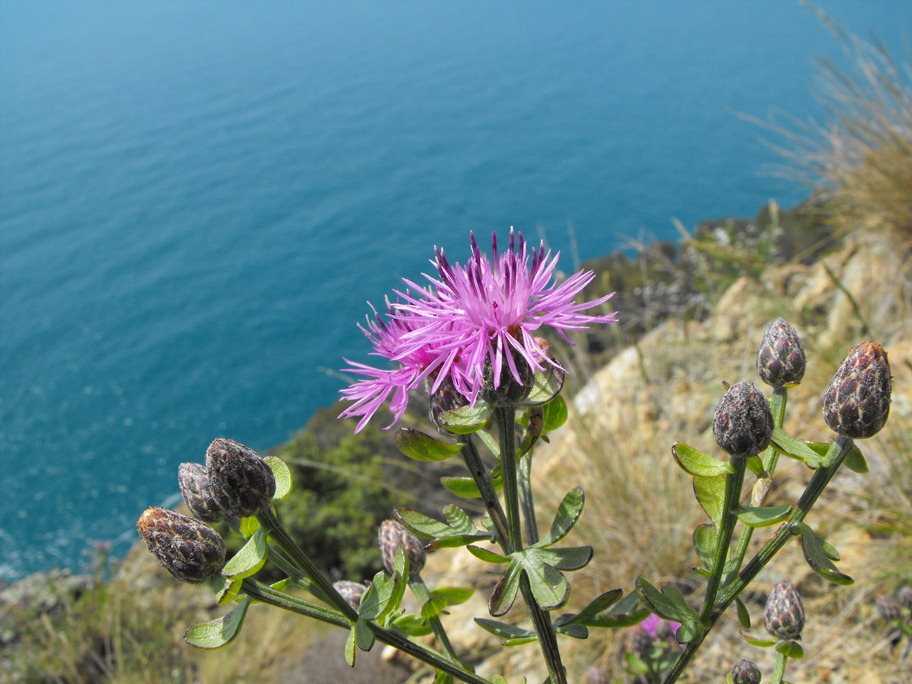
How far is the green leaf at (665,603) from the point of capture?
3.01 ft

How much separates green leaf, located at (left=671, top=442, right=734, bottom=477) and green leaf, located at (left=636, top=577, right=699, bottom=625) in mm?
156

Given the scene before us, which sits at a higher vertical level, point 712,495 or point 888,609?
point 712,495

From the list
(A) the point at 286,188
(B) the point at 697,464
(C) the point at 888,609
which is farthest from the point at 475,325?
(A) the point at 286,188

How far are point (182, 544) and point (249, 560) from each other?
6.0 inches

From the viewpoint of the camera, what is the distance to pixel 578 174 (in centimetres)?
1633

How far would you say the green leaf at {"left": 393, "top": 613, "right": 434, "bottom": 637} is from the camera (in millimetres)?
1143

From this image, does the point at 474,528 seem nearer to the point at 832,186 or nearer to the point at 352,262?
the point at 832,186

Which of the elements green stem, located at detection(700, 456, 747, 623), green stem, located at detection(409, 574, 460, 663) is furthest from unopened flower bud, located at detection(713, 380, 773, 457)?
green stem, located at detection(409, 574, 460, 663)

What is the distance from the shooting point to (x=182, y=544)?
0.96 meters

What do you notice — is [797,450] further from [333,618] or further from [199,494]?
[199,494]

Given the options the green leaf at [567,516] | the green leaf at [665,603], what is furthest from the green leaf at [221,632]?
the green leaf at [665,603]

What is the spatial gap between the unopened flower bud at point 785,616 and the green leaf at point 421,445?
76 cm

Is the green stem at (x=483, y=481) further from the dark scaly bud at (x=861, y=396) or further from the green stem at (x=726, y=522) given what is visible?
the dark scaly bud at (x=861, y=396)

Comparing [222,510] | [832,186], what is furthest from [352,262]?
[222,510]
